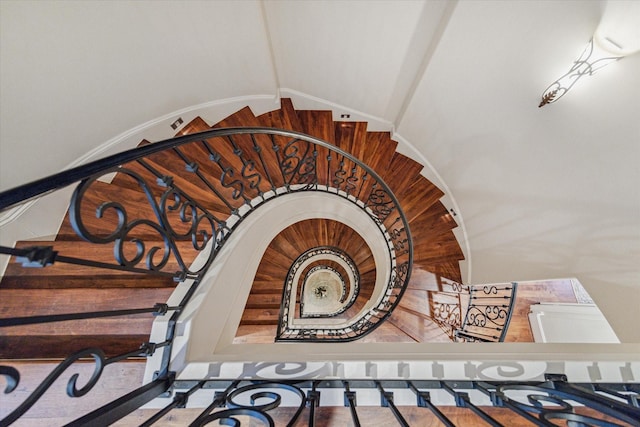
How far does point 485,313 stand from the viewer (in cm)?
426

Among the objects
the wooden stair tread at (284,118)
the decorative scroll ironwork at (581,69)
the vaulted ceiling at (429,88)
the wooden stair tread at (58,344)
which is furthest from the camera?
the wooden stair tread at (284,118)

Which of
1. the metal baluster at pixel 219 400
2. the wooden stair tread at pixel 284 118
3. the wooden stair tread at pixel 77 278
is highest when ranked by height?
the wooden stair tread at pixel 284 118

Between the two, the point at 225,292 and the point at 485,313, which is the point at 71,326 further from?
the point at 485,313

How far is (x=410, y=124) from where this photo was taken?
12.6 ft

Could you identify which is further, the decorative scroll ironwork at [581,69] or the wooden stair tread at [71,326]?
the decorative scroll ironwork at [581,69]

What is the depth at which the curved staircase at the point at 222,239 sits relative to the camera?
5.19 ft

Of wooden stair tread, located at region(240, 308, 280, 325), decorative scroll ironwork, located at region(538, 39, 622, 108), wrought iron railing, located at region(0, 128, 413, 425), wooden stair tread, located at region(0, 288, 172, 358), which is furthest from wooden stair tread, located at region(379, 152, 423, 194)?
wooden stair tread, located at region(0, 288, 172, 358)

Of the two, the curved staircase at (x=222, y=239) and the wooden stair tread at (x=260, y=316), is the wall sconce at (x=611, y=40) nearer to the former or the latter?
the curved staircase at (x=222, y=239)

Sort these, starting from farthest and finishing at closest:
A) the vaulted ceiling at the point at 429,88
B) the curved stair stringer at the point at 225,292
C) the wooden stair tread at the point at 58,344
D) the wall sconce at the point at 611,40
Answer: the vaulted ceiling at the point at 429,88 < the wall sconce at the point at 611,40 < the wooden stair tread at the point at 58,344 < the curved stair stringer at the point at 225,292

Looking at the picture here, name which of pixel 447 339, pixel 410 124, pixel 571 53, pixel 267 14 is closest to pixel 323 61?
pixel 267 14

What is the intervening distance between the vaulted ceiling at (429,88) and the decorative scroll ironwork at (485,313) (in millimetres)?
578

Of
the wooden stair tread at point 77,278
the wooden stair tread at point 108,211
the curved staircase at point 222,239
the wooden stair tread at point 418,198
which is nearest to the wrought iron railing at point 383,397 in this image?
the curved staircase at point 222,239

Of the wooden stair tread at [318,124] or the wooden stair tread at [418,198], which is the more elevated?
the wooden stair tread at [318,124]

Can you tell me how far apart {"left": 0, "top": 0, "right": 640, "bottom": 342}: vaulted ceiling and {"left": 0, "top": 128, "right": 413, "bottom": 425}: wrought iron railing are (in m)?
0.66
